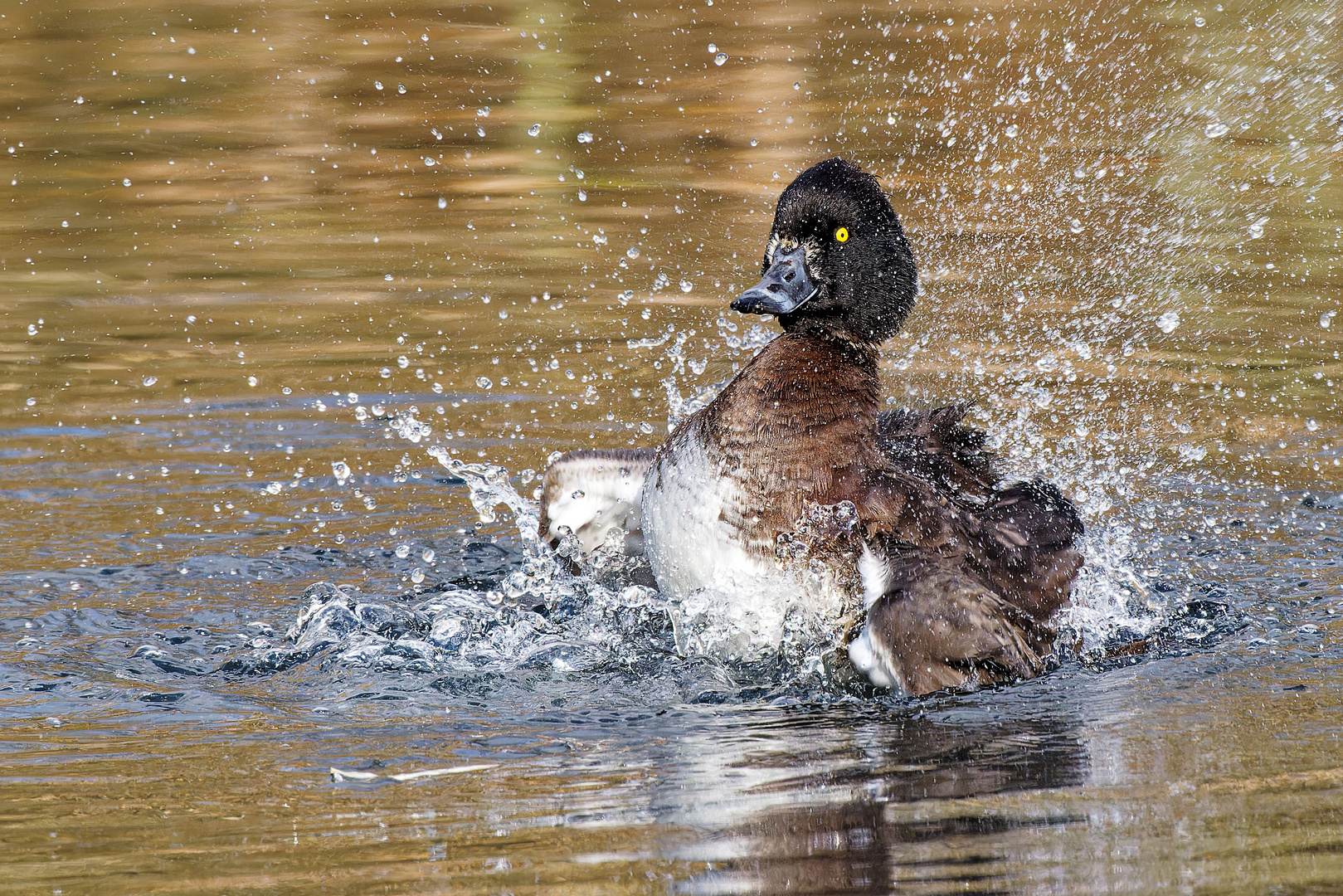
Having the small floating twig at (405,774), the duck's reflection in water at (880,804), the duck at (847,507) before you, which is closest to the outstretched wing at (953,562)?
the duck at (847,507)

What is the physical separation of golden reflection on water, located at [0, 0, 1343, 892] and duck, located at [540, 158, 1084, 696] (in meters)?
0.71

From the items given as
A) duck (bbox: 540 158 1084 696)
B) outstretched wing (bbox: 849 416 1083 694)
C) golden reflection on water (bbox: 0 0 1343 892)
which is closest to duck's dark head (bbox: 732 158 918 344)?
duck (bbox: 540 158 1084 696)

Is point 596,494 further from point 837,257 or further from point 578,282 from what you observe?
point 578,282

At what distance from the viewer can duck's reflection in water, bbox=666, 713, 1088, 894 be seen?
151 inches

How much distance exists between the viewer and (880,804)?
4.33 m

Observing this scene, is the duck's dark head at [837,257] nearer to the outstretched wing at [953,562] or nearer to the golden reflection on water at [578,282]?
the outstretched wing at [953,562]

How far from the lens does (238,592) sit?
6570 mm

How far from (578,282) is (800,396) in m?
5.29

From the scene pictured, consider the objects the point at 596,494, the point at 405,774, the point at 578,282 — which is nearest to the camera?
the point at 405,774

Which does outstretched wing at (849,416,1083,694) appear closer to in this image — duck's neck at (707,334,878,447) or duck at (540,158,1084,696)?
duck at (540,158,1084,696)

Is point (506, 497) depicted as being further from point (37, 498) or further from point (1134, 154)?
point (1134, 154)

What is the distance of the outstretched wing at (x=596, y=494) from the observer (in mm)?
6734

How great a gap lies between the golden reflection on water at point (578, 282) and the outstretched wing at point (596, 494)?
108cm

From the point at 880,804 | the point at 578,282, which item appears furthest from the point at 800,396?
the point at 578,282
